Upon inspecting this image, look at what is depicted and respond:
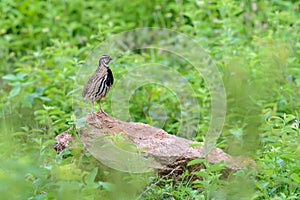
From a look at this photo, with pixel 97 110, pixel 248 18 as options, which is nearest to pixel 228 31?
pixel 248 18

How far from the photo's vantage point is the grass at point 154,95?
178 inches

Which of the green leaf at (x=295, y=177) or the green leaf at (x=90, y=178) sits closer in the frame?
the green leaf at (x=90, y=178)

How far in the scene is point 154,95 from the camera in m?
6.87

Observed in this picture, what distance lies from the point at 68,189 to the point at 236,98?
2.77 meters

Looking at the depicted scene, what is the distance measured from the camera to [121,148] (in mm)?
4719

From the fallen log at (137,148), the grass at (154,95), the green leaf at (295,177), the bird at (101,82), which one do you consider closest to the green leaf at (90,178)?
the grass at (154,95)

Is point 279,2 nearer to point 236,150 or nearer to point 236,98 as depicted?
point 236,98

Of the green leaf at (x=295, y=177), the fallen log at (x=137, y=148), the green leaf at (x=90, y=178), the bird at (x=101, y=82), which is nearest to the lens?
the green leaf at (x=90, y=178)

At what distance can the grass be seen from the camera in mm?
4520

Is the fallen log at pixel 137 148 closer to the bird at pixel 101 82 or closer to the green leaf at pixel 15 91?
the bird at pixel 101 82

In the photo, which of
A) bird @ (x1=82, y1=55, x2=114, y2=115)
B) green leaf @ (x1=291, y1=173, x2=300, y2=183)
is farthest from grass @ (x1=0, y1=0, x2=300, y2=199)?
bird @ (x1=82, y1=55, x2=114, y2=115)

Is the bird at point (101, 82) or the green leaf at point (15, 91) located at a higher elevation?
the bird at point (101, 82)

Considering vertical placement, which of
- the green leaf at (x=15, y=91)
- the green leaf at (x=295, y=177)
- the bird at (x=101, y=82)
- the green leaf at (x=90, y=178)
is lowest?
the green leaf at (x=295, y=177)

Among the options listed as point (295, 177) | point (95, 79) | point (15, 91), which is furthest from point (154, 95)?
point (295, 177)
